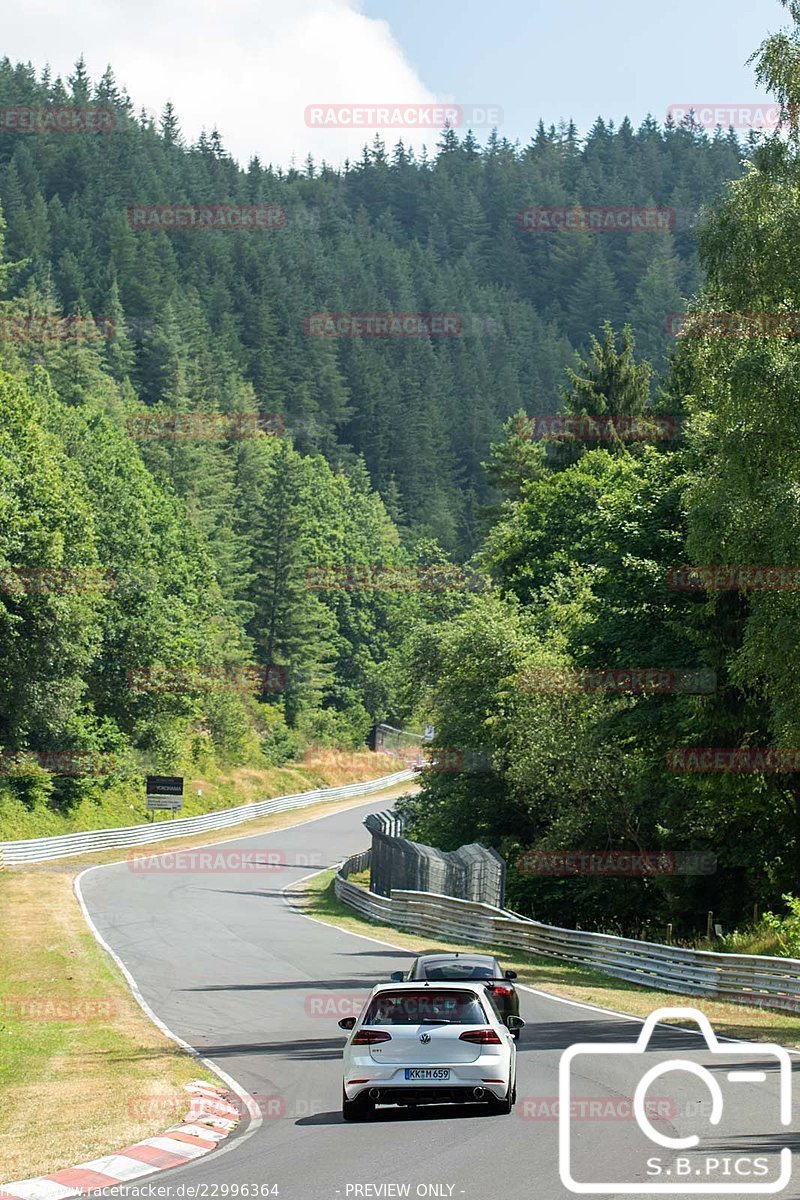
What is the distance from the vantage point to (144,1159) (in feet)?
40.5

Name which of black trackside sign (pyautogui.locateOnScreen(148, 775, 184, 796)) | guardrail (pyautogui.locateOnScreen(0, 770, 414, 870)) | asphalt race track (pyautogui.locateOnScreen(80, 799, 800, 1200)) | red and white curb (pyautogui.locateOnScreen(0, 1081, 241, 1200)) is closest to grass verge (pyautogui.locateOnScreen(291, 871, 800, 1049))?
asphalt race track (pyautogui.locateOnScreen(80, 799, 800, 1200))

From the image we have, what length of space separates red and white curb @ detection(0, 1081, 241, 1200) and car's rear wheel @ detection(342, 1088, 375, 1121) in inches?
42.7

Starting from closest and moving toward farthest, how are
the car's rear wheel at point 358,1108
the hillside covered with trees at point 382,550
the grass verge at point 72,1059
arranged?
the grass verge at point 72,1059
the car's rear wheel at point 358,1108
the hillside covered with trees at point 382,550

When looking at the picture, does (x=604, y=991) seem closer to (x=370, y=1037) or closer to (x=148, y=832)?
(x=370, y=1037)

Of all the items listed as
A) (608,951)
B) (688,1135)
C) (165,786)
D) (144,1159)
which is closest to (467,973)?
(688,1135)

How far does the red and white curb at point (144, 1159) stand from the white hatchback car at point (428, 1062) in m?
1.34

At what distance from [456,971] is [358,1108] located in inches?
208

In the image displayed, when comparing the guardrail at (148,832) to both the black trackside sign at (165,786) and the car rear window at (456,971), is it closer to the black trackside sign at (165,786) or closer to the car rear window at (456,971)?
the black trackside sign at (165,786)

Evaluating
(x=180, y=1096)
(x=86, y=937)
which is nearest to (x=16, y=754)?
(x=86, y=937)

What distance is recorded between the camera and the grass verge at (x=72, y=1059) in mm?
13539

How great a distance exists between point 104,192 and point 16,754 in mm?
138178

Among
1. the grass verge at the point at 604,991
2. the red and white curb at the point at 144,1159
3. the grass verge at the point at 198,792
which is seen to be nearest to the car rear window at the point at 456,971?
the red and white curb at the point at 144,1159

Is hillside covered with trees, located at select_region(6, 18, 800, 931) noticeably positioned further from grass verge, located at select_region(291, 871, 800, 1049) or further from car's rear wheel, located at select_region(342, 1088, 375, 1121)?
car's rear wheel, located at select_region(342, 1088, 375, 1121)

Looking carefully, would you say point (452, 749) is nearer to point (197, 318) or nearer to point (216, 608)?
point (216, 608)
